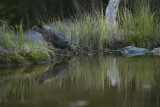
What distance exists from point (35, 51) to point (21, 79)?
5.85 ft

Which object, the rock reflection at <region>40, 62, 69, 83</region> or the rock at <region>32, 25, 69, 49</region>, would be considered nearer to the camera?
the rock reflection at <region>40, 62, 69, 83</region>

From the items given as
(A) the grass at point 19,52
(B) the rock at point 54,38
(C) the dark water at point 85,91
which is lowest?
(C) the dark water at point 85,91

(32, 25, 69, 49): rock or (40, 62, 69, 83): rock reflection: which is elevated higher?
(32, 25, 69, 49): rock

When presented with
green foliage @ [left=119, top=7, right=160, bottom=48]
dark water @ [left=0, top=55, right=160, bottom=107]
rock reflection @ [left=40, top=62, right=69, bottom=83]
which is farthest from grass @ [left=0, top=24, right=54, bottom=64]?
green foliage @ [left=119, top=7, right=160, bottom=48]

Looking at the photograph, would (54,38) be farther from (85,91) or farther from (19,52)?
(85,91)

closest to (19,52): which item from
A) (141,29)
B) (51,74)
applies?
(51,74)

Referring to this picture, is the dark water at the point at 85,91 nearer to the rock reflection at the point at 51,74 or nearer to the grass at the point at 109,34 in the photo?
the rock reflection at the point at 51,74

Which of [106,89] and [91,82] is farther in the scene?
[91,82]

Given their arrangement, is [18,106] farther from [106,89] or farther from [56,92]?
[106,89]

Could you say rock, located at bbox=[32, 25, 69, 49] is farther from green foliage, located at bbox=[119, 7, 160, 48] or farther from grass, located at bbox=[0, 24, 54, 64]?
green foliage, located at bbox=[119, 7, 160, 48]

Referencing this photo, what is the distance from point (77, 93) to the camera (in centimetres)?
179

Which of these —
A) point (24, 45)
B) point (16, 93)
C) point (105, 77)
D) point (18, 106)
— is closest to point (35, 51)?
point (24, 45)

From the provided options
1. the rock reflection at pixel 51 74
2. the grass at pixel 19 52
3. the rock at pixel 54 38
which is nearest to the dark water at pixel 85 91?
the rock reflection at pixel 51 74

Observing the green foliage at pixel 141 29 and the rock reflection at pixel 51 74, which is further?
the green foliage at pixel 141 29
